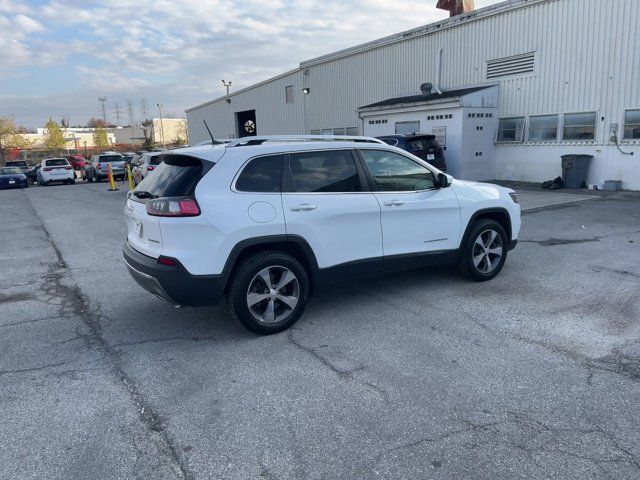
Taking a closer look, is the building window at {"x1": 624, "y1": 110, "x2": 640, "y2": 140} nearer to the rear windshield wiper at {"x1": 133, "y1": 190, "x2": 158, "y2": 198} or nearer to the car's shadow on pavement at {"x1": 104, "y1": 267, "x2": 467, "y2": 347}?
the car's shadow on pavement at {"x1": 104, "y1": 267, "x2": 467, "y2": 347}

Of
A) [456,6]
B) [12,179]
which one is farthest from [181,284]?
[12,179]

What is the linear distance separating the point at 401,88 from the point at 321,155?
18756 millimetres

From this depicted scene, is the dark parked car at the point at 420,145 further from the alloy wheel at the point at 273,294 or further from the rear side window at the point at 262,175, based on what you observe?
the alloy wheel at the point at 273,294

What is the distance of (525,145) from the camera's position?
56.2ft

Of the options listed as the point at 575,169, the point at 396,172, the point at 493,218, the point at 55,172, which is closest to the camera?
the point at 396,172

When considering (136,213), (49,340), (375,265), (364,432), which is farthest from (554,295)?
(49,340)

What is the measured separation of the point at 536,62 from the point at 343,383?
16.1m

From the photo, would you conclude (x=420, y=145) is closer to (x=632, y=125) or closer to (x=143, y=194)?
(x=632, y=125)

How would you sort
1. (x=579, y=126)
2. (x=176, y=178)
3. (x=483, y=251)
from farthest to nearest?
(x=579, y=126), (x=483, y=251), (x=176, y=178)

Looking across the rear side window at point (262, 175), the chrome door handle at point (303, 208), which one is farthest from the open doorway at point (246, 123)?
the chrome door handle at point (303, 208)

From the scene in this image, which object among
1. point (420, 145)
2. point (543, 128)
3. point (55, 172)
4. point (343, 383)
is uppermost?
point (543, 128)

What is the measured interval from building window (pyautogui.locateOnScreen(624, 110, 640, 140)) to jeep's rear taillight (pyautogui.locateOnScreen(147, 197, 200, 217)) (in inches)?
563

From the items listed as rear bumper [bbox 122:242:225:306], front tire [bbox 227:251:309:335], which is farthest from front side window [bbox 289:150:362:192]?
rear bumper [bbox 122:242:225:306]

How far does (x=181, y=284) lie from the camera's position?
427 centimetres
